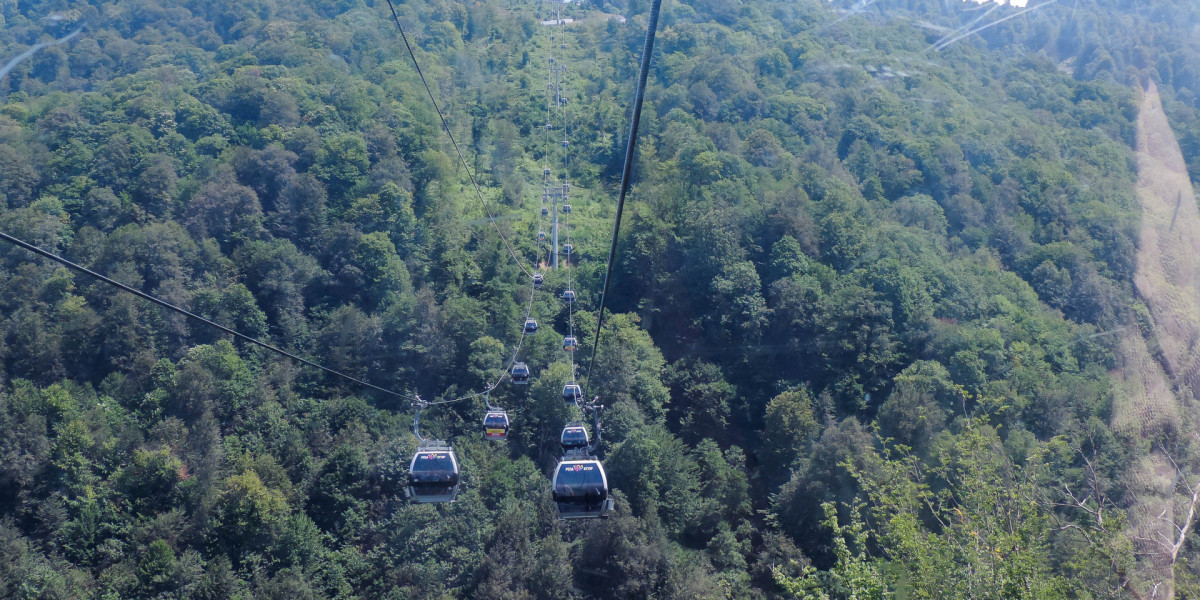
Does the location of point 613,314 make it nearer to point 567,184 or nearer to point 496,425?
point 567,184

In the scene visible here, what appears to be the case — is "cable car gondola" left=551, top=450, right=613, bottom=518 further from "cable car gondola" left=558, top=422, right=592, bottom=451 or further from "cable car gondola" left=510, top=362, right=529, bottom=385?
"cable car gondola" left=510, top=362, right=529, bottom=385

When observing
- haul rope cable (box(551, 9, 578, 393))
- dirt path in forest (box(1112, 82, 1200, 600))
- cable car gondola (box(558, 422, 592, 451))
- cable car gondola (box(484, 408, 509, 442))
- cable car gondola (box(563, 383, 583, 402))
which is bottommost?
haul rope cable (box(551, 9, 578, 393))

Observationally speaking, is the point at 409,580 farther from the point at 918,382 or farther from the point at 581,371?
the point at 918,382

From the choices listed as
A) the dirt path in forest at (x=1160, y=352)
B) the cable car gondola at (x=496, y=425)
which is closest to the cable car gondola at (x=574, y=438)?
the cable car gondola at (x=496, y=425)

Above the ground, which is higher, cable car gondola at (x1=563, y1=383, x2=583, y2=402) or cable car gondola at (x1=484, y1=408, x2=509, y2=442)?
cable car gondola at (x1=484, y1=408, x2=509, y2=442)

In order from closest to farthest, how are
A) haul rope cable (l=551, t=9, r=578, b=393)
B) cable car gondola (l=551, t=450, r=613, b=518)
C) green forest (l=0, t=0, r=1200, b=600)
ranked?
cable car gondola (l=551, t=450, r=613, b=518) → green forest (l=0, t=0, r=1200, b=600) → haul rope cable (l=551, t=9, r=578, b=393)

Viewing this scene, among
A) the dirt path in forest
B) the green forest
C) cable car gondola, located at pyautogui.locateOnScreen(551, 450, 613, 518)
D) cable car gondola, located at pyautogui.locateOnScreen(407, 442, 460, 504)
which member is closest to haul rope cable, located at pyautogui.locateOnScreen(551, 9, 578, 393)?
the green forest

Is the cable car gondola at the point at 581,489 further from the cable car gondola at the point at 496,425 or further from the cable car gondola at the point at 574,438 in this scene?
the cable car gondola at the point at 496,425
